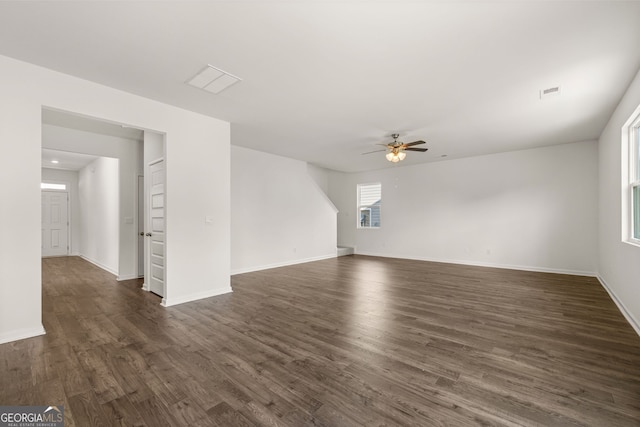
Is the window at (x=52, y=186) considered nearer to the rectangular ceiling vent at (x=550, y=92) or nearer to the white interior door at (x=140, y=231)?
the white interior door at (x=140, y=231)

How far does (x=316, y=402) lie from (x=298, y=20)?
2772mm

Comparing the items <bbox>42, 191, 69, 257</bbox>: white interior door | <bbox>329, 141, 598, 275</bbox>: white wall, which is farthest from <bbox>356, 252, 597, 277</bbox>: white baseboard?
<bbox>42, 191, 69, 257</bbox>: white interior door

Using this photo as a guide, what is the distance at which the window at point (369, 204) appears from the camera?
8876 millimetres

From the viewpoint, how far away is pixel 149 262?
4551 millimetres

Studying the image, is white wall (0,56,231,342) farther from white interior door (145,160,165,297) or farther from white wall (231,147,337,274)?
white wall (231,147,337,274)

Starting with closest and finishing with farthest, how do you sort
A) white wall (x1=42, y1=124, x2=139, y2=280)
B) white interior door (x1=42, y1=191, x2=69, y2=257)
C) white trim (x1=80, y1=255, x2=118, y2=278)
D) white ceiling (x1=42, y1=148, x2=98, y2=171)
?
white wall (x1=42, y1=124, x2=139, y2=280) → white trim (x1=80, y1=255, x2=118, y2=278) → white ceiling (x1=42, y1=148, x2=98, y2=171) → white interior door (x1=42, y1=191, x2=69, y2=257)

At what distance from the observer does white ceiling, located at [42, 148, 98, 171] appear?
6445 millimetres

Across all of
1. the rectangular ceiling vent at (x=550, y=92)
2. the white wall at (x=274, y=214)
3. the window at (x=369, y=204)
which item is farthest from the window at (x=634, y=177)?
the white wall at (x=274, y=214)

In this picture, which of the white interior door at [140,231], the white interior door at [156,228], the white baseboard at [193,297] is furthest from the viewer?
the white interior door at [140,231]

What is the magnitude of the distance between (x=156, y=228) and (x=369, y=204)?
21.1ft

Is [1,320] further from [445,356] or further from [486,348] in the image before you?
[486,348]

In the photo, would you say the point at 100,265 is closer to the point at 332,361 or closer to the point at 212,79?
the point at 212,79

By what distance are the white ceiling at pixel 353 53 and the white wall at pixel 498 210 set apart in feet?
6.55

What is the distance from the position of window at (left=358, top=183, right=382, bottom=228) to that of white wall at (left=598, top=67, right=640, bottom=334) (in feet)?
16.6
